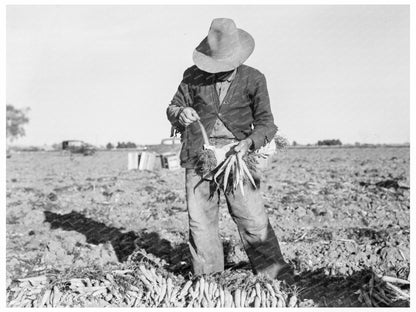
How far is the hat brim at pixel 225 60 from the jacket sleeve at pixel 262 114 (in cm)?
20

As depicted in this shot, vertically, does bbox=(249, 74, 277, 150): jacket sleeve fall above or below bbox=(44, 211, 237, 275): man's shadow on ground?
above

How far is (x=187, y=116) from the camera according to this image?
11.1ft

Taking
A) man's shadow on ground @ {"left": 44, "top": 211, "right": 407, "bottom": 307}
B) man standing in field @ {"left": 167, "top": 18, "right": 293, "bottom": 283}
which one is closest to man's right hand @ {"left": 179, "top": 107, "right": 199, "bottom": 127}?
man standing in field @ {"left": 167, "top": 18, "right": 293, "bottom": 283}

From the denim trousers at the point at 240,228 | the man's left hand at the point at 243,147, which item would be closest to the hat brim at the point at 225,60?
the man's left hand at the point at 243,147

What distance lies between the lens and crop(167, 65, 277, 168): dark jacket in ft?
11.4

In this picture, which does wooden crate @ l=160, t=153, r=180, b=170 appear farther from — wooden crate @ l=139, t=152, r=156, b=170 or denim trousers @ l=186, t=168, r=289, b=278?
denim trousers @ l=186, t=168, r=289, b=278

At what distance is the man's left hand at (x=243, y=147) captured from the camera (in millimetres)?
3318

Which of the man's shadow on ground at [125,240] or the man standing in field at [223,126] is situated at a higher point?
the man standing in field at [223,126]

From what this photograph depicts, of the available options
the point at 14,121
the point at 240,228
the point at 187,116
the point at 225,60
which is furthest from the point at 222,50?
the point at 14,121

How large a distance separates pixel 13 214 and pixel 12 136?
50.7 m

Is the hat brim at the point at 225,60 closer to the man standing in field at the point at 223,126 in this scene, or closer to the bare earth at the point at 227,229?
the man standing in field at the point at 223,126

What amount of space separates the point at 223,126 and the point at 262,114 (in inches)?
11.2

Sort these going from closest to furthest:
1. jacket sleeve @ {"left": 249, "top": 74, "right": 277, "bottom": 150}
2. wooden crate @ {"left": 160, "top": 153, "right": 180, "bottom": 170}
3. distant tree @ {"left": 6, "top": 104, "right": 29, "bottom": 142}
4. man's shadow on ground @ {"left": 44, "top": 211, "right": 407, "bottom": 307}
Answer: jacket sleeve @ {"left": 249, "top": 74, "right": 277, "bottom": 150}
man's shadow on ground @ {"left": 44, "top": 211, "right": 407, "bottom": 307}
wooden crate @ {"left": 160, "top": 153, "right": 180, "bottom": 170}
distant tree @ {"left": 6, "top": 104, "right": 29, "bottom": 142}
